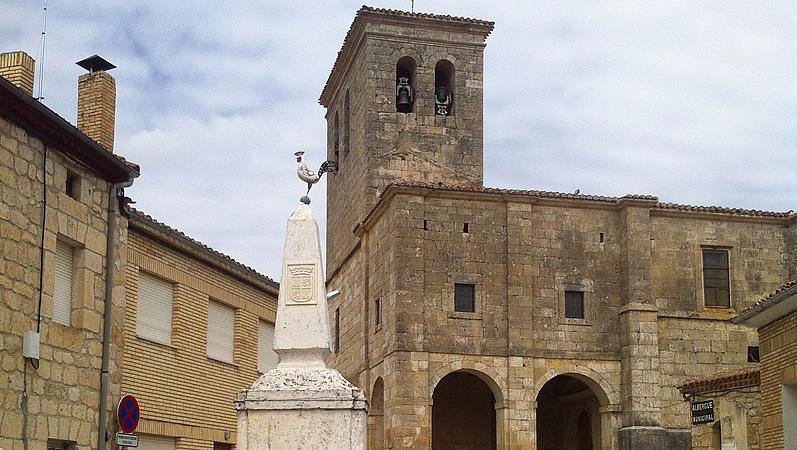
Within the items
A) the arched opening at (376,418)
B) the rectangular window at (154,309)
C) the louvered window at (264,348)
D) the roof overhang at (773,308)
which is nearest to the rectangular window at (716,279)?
the arched opening at (376,418)

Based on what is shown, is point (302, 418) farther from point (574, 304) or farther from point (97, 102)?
point (574, 304)

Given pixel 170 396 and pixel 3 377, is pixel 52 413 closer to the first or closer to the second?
pixel 3 377

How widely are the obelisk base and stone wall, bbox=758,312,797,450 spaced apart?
22.7 feet

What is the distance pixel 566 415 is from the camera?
3422 centimetres

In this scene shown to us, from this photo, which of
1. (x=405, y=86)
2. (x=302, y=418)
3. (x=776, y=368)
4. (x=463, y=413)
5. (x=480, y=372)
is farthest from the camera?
(x=405, y=86)

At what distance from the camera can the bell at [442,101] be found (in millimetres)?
36250

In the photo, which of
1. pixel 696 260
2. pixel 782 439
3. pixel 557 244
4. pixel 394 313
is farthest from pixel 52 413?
pixel 696 260

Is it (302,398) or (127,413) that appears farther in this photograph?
(127,413)

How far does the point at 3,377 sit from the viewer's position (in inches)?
485

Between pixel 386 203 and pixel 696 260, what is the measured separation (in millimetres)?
8670

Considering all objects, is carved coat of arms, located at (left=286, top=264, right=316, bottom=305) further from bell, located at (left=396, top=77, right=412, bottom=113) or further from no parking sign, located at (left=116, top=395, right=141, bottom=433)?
bell, located at (left=396, top=77, right=412, bottom=113)

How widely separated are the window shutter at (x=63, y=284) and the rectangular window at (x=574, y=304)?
1788 cm

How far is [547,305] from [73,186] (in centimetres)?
1749

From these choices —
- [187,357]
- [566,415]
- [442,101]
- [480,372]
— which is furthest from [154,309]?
[442,101]
